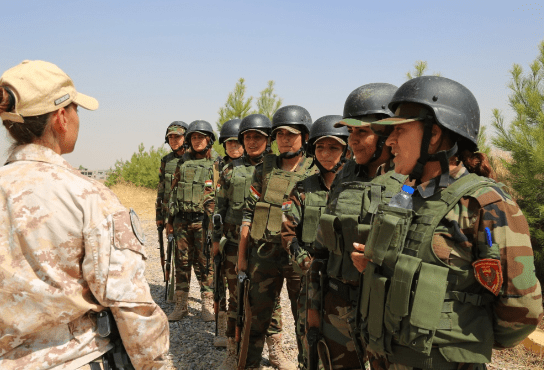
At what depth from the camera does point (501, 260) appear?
1.80m

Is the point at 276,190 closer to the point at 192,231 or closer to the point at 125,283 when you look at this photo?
the point at 125,283

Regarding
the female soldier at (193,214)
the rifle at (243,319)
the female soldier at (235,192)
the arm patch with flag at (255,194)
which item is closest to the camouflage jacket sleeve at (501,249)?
the rifle at (243,319)

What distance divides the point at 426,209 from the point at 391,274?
365mm

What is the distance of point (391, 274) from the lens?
2078mm

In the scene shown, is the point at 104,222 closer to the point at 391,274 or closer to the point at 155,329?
the point at 155,329

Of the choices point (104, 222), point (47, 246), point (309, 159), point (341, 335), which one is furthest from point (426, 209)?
point (309, 159)

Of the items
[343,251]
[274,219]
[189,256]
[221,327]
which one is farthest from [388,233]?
[189,256]

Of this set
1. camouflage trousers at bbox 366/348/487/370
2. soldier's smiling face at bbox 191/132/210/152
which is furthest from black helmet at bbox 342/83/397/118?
soldier's smiling face at bbox 191/132/210/152

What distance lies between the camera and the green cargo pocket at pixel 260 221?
3999mm

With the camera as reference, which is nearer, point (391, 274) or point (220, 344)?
point (391, 274)

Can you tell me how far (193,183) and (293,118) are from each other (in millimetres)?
2716

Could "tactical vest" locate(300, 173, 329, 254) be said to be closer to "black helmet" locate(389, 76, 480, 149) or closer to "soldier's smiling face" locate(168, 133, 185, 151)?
"black helmet" locate(389, 76, 480, 149)

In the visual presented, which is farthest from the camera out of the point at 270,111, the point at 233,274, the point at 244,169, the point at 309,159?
the point at 270,111

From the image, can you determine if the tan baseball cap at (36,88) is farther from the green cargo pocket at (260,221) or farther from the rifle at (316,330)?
the green cargo pocket at (260,221)
